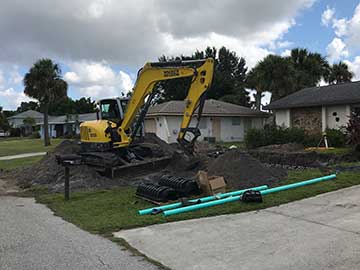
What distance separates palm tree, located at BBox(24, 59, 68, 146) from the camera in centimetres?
3859

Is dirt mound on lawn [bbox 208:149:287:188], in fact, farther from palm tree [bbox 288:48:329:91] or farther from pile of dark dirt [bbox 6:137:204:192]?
palm tree [bbox 288:48:329:91]

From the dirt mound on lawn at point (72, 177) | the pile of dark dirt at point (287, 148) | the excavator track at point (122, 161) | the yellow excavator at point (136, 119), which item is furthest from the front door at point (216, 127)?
the dirt mound on lawn at point (72, 177)

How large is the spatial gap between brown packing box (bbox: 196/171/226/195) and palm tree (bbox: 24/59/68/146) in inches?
1245

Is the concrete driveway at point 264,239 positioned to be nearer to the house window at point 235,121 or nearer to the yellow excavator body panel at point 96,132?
the yellow excavator body panel at point 96,132

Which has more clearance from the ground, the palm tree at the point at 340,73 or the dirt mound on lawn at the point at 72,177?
the palm tree at the point at 340,73

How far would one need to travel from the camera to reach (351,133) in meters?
16.6

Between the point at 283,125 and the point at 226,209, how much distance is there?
18728 millimetres

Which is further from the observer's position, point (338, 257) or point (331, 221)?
point (331, 221)

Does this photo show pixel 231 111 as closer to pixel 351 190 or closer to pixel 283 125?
pixel 283 125

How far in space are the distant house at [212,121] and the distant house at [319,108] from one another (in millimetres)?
7684

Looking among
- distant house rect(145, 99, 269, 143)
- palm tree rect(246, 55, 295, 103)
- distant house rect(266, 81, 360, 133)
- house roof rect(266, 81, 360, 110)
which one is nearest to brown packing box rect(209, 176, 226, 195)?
distant house rect(266, 81, 360, 133)

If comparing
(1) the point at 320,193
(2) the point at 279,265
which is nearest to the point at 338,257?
(2) the point at 279,265

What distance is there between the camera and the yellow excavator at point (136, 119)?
13.0 m

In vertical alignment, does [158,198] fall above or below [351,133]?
below
